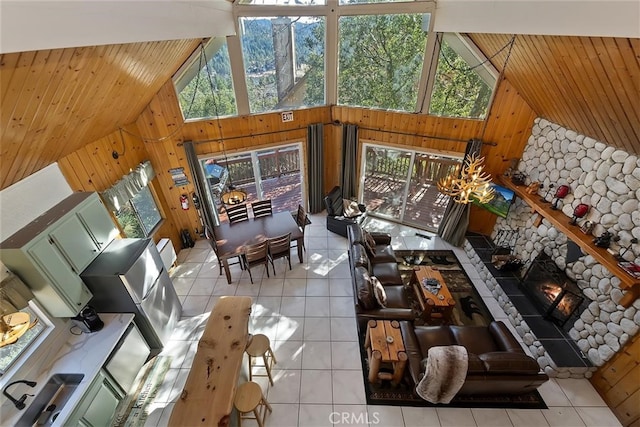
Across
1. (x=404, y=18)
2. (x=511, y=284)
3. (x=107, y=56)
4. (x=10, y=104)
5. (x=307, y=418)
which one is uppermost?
(x=404, y=18)

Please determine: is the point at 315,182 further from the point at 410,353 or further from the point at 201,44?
the point at 410,353

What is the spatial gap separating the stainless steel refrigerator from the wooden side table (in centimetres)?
306

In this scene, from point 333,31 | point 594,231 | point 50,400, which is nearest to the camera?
point 50,400

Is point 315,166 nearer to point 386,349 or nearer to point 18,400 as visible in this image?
point 386,349

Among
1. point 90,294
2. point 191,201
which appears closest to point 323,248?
Answer: point 191,201

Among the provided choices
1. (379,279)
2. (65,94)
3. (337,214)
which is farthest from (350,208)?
(65,94)

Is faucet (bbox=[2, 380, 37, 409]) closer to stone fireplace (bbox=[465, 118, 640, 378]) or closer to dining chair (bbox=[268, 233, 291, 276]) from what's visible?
dining chair (bbox=[268, 233, 291, 276])

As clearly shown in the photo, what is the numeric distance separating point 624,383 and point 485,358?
190cm

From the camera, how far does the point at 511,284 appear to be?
496 cm

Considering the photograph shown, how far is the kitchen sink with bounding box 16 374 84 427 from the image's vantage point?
274cm

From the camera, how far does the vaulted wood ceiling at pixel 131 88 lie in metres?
2.37

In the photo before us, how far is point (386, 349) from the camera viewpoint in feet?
11.7

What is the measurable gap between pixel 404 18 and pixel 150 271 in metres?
6.12

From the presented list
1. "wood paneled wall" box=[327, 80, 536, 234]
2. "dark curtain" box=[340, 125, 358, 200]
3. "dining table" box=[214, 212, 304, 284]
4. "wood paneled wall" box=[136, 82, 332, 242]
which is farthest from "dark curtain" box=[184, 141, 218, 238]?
"wood paneled wall" box=[327, 80, 536, 234]
